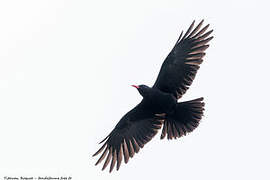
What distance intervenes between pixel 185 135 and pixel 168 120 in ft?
2.10

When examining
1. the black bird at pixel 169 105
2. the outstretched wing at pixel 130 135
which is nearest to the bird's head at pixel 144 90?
the black bird at pixel 169 105

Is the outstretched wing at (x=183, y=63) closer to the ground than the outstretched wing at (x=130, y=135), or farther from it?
farther from it

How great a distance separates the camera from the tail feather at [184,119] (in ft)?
53.3

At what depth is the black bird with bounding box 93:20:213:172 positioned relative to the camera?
1631cm

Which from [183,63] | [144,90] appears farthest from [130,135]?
[183,63]

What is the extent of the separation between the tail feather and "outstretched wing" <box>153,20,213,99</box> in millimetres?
442

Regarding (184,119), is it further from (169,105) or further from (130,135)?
(130,135)

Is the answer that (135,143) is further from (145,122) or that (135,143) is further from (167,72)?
(167,72)

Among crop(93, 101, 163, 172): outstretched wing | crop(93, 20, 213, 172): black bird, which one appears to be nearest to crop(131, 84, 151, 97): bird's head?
crop(93, 20, 213, 172): black bird

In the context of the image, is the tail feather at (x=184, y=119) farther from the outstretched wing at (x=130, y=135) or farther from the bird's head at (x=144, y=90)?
the bird's head at (x=144, y=90)

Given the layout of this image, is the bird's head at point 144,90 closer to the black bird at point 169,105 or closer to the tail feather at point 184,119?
the black bird at point 169,105

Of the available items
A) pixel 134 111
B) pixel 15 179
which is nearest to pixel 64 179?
pixel 15 179

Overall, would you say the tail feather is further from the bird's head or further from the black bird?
the bird's head

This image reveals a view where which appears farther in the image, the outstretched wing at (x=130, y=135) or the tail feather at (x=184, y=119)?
the outstretched wing at (x=130, y=135)
